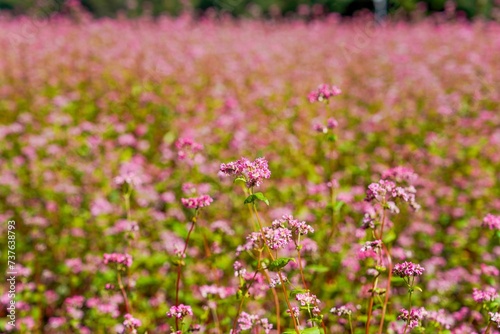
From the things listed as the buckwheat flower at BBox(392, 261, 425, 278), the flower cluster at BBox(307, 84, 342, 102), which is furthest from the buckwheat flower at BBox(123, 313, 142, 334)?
the flower cluster at BBox(307, 84, 342, 102)

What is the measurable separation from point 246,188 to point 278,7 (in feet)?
61.1

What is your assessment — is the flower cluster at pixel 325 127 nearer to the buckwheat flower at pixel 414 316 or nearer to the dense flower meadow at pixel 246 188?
the dense flower meadow at pixel 246 188

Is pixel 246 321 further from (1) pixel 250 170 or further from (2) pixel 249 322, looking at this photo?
(1) pixel 250 170

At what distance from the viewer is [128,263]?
2.22 meters

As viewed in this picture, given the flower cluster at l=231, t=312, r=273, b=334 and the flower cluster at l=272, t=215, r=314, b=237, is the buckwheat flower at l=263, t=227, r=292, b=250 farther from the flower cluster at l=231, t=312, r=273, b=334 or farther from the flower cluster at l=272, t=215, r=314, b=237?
the flower cluster at l=231, t=312, r=273, b=334

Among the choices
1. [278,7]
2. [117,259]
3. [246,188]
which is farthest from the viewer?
[278,7]

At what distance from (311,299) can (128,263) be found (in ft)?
2.85

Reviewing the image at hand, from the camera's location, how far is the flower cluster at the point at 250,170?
172 centimetres

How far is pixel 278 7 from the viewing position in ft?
65.1

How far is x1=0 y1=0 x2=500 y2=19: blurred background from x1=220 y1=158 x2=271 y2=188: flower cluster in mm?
12447

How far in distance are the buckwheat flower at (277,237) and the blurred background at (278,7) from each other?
12497mm

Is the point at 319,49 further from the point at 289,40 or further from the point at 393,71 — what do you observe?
the point at 393,71

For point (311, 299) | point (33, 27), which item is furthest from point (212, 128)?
point (33, 27)

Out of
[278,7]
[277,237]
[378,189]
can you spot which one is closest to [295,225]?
[277,237]
